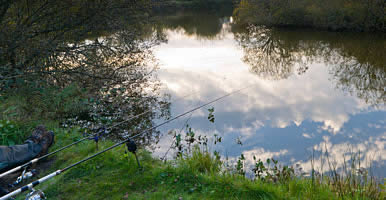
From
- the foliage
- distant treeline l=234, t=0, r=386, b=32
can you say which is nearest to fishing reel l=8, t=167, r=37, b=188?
the foliage

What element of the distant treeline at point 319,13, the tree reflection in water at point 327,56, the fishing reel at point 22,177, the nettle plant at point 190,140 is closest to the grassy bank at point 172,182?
the fishing reel at point 22,177

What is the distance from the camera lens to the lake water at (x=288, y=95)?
6.03 m

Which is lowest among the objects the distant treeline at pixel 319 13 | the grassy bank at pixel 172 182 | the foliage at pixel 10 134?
the grassy bank at pixel 172 182

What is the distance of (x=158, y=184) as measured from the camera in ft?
13.0

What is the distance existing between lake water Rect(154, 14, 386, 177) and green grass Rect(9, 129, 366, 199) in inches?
52.7

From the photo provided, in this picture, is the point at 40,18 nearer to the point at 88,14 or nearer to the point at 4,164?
the point at 88,14

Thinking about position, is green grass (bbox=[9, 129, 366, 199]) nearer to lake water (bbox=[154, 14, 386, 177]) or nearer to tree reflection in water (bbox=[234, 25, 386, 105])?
lake water (bbox=[154, 14, 386, 177])

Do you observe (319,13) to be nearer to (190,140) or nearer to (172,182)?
(190,140)

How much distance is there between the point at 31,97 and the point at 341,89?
9.21 m

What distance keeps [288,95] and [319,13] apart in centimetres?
1454

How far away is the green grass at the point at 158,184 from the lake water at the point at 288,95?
1338mm

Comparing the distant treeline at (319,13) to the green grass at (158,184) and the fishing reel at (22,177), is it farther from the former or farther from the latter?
the fishing reel at (22,177)

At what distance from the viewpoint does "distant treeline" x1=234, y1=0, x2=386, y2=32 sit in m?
18.6

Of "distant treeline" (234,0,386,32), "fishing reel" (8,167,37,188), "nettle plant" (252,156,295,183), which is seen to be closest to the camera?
"fishing reel" (8,167,37,188)
